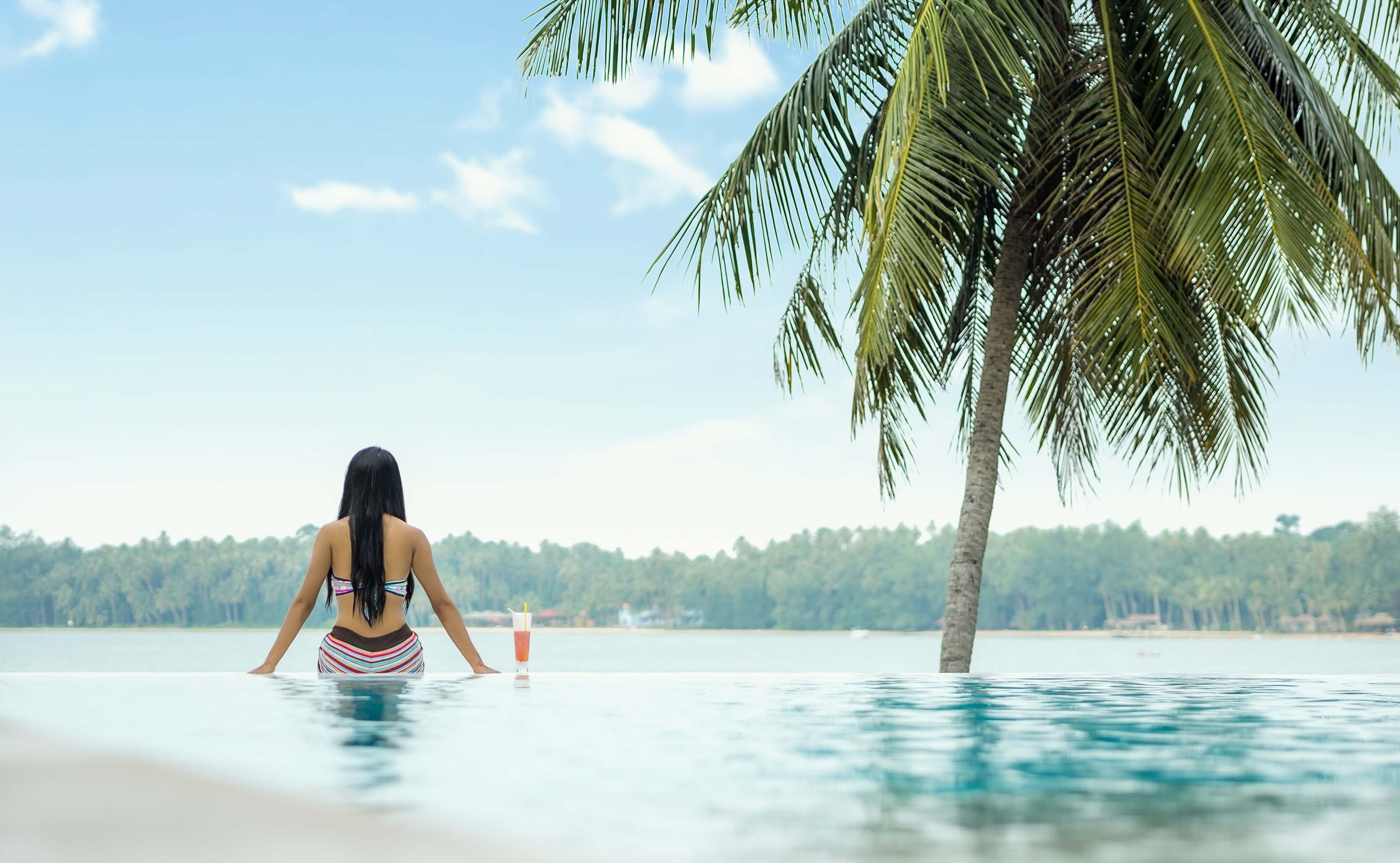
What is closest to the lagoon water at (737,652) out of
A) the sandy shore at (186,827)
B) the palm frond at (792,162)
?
the palm frond at (792,162)

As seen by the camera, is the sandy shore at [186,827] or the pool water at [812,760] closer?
the sandy shore at [186,827]

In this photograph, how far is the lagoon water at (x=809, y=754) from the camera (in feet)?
5.02

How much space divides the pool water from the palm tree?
3.64 m

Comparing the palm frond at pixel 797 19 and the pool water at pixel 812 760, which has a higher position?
the palm frond at pixel 797 19

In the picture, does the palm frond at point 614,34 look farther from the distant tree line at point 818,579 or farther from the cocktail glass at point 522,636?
the distant tree line at point 818,579

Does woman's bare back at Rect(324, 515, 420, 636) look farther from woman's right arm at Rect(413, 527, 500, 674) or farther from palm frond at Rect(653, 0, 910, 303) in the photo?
palm frond at Rect(653, 0, 910, 303)

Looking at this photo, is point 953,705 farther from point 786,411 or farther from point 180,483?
point 180,483

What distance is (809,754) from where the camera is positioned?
92.0 inches

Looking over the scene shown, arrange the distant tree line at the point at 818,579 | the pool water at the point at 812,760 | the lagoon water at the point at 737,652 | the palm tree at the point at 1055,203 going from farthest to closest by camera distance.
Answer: the distant tree line at the point at 818,579, the lagoon water at the point at 737,652, the palm tree at the point at 1055,203, the pool water at the point at 812,760

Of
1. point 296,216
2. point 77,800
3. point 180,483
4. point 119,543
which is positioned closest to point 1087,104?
point 77,800

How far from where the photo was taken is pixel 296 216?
3927 inches

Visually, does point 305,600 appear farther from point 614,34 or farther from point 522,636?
point 614,34

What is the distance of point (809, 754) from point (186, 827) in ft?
3.93

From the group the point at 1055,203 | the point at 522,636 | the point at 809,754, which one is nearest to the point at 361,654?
the point at 522,636
